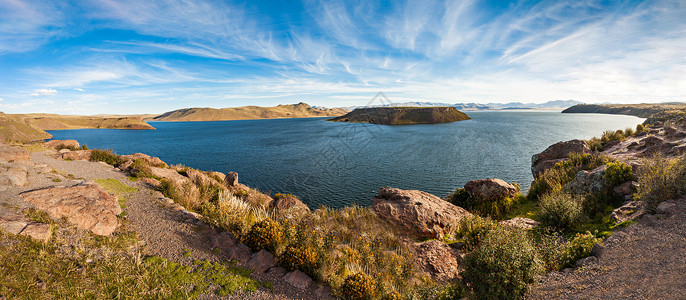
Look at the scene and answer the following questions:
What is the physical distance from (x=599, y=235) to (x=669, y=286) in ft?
13.7

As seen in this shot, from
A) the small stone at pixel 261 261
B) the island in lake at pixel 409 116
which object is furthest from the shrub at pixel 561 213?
the island in lake at pixel 409 116

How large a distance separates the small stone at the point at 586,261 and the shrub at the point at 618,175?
295 inches

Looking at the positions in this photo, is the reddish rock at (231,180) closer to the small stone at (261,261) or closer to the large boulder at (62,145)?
the small stone at (261,261)

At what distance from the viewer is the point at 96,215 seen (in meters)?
7.48

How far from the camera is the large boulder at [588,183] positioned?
11.7 m

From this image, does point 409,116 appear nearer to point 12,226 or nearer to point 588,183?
point 588,183

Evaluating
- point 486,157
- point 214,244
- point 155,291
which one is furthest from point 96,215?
point 486,157

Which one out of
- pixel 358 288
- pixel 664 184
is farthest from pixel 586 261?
pixel 358 288

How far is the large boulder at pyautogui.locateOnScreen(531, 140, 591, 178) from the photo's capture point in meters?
18.4

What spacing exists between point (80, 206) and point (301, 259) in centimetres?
736

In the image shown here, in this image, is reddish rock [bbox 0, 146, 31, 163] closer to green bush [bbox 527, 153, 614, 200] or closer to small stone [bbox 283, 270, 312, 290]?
small stone [bbox 283, 270, 312, 290]

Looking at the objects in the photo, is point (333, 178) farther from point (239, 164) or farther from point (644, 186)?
point (644, 186)

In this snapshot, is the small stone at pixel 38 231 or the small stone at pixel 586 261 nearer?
the small stone at pixel 38 231

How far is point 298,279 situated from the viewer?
6395 millimetres
